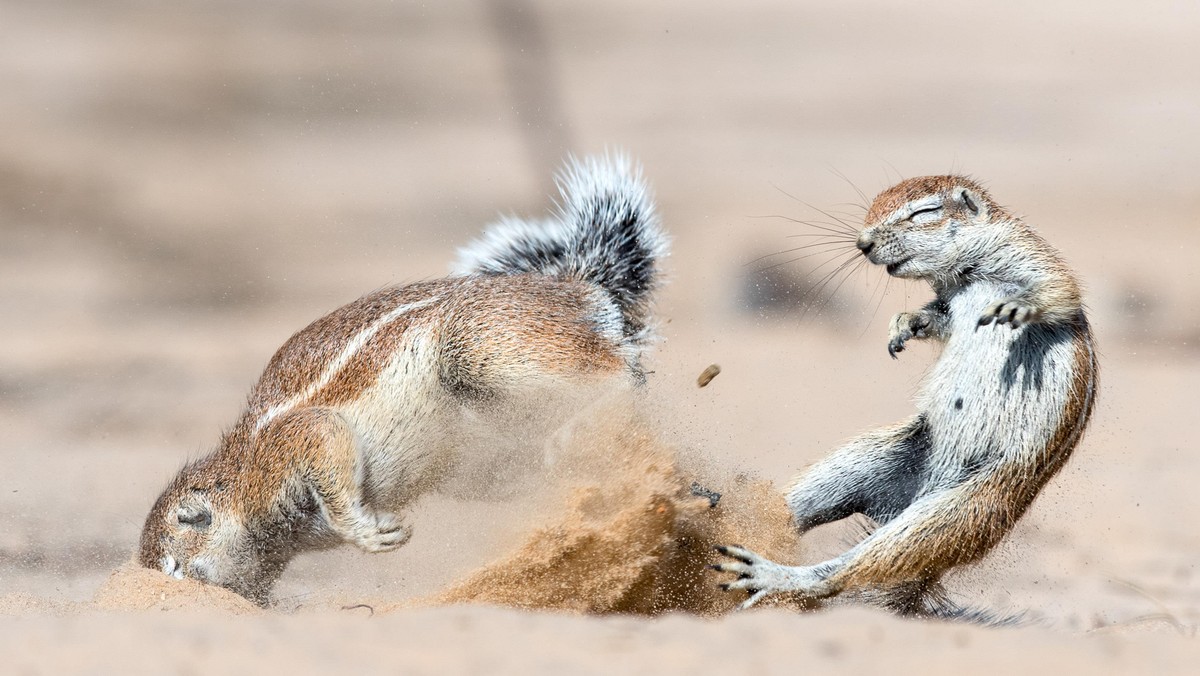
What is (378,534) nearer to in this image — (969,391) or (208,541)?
(208,541)

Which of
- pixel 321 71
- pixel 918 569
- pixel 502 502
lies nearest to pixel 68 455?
pixel 321 71

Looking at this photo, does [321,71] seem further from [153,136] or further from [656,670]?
[656,670]

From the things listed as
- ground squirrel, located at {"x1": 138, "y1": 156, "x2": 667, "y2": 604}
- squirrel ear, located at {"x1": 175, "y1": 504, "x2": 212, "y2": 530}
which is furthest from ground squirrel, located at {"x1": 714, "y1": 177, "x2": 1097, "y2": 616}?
squirrel ear, located at {"x1": 175, "y1": 504, "x2": 212, "y2": 530}

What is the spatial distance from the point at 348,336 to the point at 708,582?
2071 millimetres

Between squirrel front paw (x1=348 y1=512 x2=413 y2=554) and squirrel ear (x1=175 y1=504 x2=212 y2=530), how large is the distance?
72 centimetres

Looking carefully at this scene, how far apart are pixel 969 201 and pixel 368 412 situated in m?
2.87

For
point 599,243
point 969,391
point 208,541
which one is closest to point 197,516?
point 208,541

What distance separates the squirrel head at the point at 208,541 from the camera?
528 centimetres

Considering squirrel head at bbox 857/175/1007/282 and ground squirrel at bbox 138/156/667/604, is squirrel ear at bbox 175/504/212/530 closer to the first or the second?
ground squirrel at bbox 138/156/667/604

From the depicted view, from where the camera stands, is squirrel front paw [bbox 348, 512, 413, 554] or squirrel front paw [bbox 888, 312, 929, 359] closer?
squirrel front paw [bbox 348, 512, 413, 554]

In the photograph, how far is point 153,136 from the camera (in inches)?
438

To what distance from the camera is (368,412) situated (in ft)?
17.6

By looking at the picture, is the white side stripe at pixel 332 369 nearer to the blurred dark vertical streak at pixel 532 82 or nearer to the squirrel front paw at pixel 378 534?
the squirrel front paw at pixel 378 534

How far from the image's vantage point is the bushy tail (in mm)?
6180
